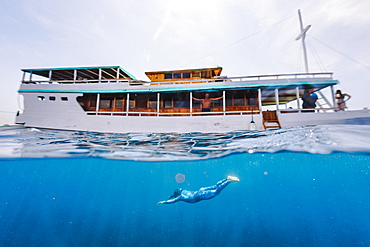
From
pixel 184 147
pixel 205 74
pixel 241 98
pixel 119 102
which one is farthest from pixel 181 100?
pixel 184 147

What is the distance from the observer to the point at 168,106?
14391 mm

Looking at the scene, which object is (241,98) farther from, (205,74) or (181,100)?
(181,100)

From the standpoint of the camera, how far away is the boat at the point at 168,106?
461 inches

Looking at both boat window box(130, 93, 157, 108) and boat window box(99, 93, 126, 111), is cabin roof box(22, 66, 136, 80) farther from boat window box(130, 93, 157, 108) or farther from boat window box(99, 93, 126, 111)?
boat window box(130, 93, 157, 108)

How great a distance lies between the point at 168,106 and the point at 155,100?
3.83ft

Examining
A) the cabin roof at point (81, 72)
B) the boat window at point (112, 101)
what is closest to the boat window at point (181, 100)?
the boat window at point (112, 101)

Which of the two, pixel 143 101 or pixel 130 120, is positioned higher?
pixel 143 101

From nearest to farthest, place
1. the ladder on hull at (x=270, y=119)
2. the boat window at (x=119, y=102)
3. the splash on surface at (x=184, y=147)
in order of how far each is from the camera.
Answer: the splash on surface at (x=184, y=147), the ladder on hull at (x=270, y=119), the boat window at (x=119, y=102)

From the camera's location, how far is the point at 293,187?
16953mm

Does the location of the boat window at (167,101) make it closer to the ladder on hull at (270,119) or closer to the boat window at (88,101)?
the boat window at (88,101)

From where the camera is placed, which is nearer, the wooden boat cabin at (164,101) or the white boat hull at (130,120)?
the white boat hull at (130,120)

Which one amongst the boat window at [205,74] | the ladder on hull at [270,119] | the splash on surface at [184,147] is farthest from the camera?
the boat window at [205,74]

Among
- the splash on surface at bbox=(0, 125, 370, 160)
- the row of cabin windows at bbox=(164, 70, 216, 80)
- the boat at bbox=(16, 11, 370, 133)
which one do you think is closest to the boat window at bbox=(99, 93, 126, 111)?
the boat at bbox=(16, 11, 370, 133)

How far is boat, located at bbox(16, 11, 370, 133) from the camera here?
38.4 ft
